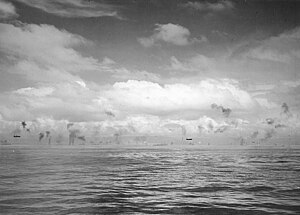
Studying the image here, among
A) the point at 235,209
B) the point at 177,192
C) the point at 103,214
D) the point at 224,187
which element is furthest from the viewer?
the point at 224,187

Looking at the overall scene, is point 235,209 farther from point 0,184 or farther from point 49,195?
point 0,184

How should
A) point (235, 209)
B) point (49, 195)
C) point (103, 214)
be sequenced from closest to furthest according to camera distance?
point (103, 214), point (235, 209), point (49, 195)

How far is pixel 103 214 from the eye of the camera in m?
27.7

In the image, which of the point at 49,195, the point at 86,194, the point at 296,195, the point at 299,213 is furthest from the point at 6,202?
the point at 296,195

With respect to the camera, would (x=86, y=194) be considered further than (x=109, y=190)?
No

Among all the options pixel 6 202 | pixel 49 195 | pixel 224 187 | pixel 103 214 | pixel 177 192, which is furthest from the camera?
pixel 224 187

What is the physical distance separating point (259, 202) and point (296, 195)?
8.08 meters

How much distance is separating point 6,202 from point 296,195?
37.7 meters

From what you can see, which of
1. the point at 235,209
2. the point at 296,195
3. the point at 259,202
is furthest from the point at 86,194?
the point at 296,195

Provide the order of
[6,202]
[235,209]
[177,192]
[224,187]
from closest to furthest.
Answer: [235,209] < [6,202] < [177,192] < [224,187]

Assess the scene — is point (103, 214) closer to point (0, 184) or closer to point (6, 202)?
point (6, 202)

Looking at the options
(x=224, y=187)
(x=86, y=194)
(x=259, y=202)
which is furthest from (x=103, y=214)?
(x=224, y=187)

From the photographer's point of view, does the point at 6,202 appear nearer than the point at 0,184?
Yes

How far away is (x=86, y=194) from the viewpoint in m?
37.9
